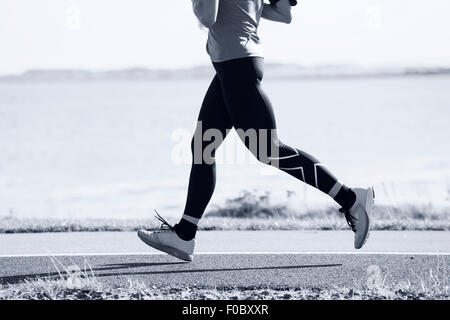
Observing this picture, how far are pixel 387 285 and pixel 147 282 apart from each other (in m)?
1.41

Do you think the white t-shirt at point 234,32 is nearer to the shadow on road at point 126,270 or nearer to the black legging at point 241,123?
the black legging at point 241,123

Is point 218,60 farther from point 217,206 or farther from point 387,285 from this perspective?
point 217,206

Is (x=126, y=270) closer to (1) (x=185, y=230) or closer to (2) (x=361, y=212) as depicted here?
(1) (x=185, y=230)

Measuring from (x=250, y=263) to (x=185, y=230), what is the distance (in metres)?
0.50

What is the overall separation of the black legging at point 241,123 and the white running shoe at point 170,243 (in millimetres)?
214

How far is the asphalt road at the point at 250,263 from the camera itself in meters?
5.01

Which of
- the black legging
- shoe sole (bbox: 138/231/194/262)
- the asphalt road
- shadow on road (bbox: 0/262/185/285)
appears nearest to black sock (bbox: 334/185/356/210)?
the black legging

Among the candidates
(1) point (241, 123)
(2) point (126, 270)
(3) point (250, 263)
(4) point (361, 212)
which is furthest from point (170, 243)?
(4) point (361, 212)

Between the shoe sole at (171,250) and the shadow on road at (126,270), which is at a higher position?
the shoe sole at (171,250)

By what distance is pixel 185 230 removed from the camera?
538 cm

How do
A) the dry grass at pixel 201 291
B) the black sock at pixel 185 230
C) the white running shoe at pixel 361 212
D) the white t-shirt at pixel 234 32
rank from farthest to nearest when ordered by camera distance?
the black sock at pixel 185 230, the white running shoe at pixel 361 212, the white t-shirt at pixel 234 32, the dry grass at pixel 201 291

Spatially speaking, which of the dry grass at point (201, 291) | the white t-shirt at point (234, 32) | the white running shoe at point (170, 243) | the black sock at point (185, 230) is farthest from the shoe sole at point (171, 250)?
the white t-shirt at point (234, 32)
